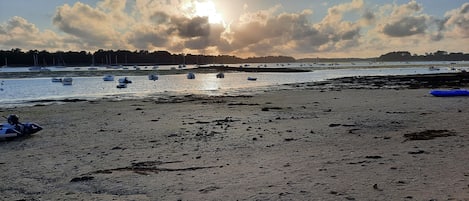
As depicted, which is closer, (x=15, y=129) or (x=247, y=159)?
(x=247, y=159)

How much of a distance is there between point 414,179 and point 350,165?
1923 millimetres

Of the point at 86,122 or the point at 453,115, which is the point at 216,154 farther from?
the point at 453,115

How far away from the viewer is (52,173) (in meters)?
11.1

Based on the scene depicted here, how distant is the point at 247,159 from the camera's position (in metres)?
12.2

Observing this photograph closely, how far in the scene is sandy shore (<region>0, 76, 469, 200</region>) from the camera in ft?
29.6

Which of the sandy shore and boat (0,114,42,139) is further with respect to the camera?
boat (0,114,42,139)

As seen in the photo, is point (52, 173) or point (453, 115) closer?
point (52, 173)

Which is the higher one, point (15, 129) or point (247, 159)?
point (15, 129)

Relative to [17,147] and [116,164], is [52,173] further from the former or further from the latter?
[17,147]

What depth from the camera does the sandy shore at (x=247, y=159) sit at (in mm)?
9016

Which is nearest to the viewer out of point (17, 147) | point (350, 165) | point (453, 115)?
point (350, 165)

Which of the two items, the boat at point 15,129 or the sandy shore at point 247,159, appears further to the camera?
the boat at point 15,129

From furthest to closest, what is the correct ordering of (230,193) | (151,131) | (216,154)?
1. (151,131)
2. (216,154)
3. (230,193)

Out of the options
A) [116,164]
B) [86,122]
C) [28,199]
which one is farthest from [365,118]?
[28,199]
